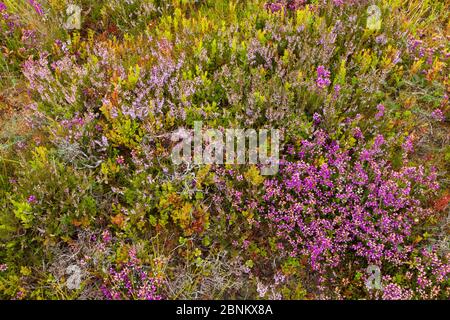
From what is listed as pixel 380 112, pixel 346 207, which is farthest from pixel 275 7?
pixel 346 207

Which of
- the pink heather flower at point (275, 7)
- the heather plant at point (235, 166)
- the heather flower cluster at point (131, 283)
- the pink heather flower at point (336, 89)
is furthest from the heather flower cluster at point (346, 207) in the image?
the pink heather flower at point (275, 7)

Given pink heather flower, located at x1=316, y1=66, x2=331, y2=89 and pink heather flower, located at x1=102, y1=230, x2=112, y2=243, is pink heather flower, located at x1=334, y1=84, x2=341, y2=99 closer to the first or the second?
→ pink heather flower, located at x1=316, y1=66, x2=331, y2=89

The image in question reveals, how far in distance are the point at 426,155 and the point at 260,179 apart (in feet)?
6.17

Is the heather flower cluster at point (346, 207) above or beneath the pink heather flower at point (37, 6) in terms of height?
beneath

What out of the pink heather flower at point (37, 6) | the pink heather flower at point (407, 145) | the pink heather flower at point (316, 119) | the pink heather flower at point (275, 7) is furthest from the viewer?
the pink heather flower at point (37, 6)

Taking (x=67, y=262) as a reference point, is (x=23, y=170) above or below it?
above

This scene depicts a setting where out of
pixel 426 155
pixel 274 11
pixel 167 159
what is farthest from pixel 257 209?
pixel 274 11

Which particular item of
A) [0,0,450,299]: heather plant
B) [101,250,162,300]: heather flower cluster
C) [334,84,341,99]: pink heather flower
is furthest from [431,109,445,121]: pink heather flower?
[101,250,162,300]: heather flower cluster

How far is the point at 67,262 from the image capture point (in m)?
3.49

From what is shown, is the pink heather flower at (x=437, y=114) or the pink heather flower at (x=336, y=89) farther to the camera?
the pink heather flower at (x=437, y=114)

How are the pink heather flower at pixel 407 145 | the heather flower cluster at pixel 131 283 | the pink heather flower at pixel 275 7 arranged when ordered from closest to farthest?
the heather flower cluster at pixel 131 283
the pink heather flower at pixel 407 145
the pink heather flower at pixel 275 7

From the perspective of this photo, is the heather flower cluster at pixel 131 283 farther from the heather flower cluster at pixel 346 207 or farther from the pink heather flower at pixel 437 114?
the pink heather flower at pixel 437 114
